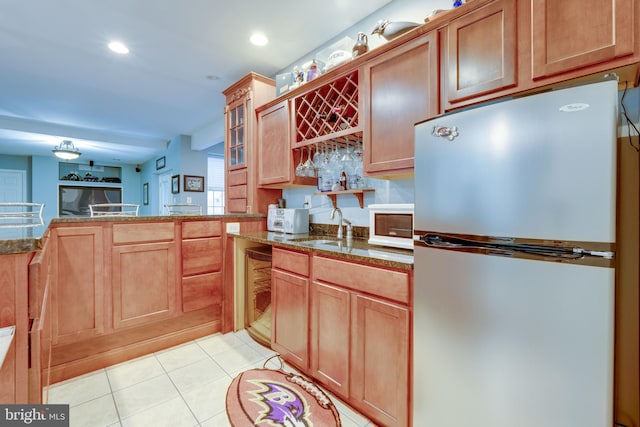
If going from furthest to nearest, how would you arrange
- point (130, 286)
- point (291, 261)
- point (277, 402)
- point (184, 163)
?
point (184, 163) → point (130, 286) → point (291, 261) → point (277, 402)

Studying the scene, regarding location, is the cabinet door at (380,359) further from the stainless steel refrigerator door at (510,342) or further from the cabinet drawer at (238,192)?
the cabinet drawer at (238,192)

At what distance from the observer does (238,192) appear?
318 cm


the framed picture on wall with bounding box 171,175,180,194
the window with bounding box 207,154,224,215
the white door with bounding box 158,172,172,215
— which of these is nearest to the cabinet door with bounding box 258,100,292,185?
the framed picture on wall with bounding box 171,175,180,194

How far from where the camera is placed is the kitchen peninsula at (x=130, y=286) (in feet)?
6.15

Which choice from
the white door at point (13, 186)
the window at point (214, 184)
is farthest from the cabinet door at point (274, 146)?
the white door at point (13, 186)

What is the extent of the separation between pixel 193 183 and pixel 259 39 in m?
3.84

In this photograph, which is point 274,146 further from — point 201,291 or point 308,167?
point 201,291

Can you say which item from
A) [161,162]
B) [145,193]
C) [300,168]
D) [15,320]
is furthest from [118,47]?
[145,193]

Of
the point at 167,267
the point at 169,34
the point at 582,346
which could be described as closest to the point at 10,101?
the point at 169,34

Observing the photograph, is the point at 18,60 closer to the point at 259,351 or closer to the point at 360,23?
the point at 360,23

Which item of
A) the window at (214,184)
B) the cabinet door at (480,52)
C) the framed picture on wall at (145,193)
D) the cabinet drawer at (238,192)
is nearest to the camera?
the cabinet door at (480,52)

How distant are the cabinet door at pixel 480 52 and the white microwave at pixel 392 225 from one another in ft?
2.06

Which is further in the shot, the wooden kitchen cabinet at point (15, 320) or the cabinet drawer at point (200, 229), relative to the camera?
the cabinet drawer at point (200, 229)

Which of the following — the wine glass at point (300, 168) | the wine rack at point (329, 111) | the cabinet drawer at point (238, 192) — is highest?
the wine rack at point (329, 111)
